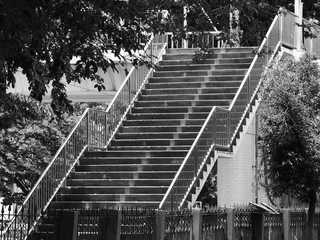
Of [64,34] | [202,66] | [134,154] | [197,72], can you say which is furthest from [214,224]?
[202,66]

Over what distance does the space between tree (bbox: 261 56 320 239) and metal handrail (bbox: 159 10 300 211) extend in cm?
101

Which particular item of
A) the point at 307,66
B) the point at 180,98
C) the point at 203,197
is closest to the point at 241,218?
the point at 307,66

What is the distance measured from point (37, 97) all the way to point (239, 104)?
931cm

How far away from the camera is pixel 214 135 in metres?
26.5

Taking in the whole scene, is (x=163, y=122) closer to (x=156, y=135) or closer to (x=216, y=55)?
(x=156, y=135)

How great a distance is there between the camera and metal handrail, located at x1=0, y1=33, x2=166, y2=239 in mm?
25109

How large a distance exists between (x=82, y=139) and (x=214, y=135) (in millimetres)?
3390

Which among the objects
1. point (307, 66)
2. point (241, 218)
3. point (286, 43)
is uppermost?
point (286, 43)

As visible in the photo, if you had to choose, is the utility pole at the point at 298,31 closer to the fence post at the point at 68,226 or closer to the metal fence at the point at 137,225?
the metal fence at the point at 137,225

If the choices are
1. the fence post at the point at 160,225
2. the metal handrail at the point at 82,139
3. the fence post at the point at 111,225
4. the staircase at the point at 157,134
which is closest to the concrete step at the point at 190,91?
the staircase at the point at 157,134

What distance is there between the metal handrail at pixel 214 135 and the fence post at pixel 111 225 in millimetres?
4823

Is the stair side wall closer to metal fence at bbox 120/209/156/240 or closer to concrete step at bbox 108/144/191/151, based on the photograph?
concrete step at bbox 108/144/191/151

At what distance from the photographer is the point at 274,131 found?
25.1 metres

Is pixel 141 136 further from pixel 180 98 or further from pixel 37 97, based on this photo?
pixel 37 97
